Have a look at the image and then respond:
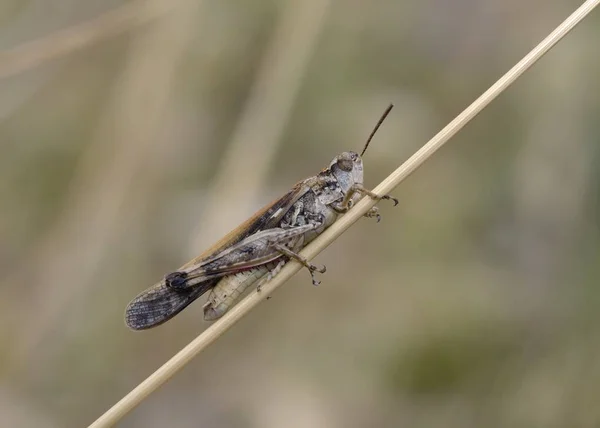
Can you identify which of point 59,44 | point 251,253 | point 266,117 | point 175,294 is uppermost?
point 59,44

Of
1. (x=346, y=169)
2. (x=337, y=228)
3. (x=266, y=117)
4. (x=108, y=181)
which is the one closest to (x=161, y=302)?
(x=337, y=228)

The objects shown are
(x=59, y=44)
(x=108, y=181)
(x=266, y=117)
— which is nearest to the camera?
(x=59, y=44)

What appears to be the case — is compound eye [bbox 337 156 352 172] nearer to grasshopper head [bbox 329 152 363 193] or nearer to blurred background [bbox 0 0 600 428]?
grasshopper head [bbox 329 152 363 193]

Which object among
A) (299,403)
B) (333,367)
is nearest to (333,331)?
(333,367)

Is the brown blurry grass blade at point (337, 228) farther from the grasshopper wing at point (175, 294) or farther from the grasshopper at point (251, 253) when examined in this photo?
the grasshopper wing at point (175, 294)

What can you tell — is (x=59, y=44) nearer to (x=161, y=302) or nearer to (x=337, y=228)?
(x=161, y=302)
